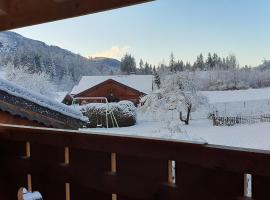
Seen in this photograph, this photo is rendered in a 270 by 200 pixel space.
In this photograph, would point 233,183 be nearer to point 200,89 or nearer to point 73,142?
point 73,142

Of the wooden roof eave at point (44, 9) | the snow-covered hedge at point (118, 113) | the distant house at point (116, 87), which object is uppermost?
the wooden roof eave at point (44, 9)

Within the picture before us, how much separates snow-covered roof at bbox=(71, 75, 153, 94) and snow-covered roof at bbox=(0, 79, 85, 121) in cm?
47

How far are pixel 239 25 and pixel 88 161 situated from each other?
6.26ft

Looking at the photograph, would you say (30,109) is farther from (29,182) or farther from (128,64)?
(29,182)

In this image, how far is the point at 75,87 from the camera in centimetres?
202

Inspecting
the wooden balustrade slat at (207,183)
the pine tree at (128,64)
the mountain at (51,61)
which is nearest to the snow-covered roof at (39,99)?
the mountain at (51,61)

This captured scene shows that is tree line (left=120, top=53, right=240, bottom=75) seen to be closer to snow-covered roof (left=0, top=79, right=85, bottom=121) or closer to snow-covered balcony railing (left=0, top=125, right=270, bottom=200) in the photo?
snow-covered roof (left=0, top=79, right=85, bottom=121)

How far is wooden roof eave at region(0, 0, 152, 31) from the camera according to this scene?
111 cm

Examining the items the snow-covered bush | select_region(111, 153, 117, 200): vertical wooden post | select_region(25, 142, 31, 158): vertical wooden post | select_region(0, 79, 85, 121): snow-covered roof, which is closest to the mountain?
select_region(0, 79, 85, 121): snow-covered roof

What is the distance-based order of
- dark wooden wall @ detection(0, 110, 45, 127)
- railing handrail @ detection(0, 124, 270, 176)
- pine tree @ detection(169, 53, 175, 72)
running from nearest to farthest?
railing handrail @ detection(0, 124, 270, 176)
pine tree @ detection(169, 53, 175, 72)
dark wooden wall @ detection(0, 110, 45, 127)

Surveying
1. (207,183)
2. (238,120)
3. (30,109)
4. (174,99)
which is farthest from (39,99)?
(207,183)

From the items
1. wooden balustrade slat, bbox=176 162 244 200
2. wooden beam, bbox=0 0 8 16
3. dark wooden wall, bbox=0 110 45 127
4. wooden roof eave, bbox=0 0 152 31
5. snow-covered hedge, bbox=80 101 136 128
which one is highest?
wooden beam, bbox=0 0 8 16

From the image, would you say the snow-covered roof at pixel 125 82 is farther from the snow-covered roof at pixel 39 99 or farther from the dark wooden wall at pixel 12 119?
the dark wooden wall at pixel 12 119

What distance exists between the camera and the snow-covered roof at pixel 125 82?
6.44 feet
